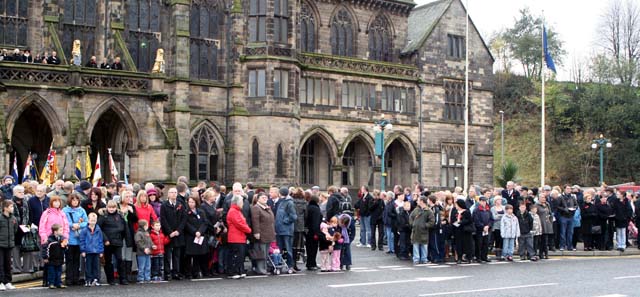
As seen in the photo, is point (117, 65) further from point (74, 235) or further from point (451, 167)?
point (74, 235)

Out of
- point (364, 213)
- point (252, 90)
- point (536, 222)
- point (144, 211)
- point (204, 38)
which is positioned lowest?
point (536, 222)

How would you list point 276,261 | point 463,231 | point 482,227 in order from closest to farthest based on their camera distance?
point 276,261, point 463,231, point 482,227

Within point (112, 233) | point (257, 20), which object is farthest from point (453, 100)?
point (112, 233)

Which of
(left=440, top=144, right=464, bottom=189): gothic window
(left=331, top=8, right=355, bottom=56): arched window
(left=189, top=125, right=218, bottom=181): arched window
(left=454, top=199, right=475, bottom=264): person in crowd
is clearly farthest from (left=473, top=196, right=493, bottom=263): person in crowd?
(left=440, top=144, right=464, bottom=189): gothic window

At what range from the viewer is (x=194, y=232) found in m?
18.0

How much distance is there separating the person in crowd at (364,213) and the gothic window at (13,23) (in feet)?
58.7

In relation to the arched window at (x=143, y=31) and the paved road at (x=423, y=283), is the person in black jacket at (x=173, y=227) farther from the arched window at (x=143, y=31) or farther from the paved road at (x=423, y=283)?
the arched window at (x=143, y=31)

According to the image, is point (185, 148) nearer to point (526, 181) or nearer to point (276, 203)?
point (276, 203)

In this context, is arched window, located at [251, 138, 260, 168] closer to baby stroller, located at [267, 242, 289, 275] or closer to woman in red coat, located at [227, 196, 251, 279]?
baby stroller, located at [267, 242, 289, 275]

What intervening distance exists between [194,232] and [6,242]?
3.68 metres

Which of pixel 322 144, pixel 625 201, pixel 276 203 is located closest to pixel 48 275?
pixel 276 203

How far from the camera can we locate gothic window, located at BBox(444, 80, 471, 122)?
4850cm

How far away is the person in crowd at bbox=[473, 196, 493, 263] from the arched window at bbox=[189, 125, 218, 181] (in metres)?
20.1

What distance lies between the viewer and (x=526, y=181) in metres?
64.7
